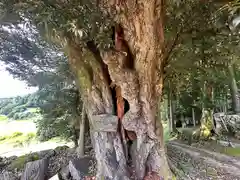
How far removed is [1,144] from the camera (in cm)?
840

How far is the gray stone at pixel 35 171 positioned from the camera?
4.03 metres

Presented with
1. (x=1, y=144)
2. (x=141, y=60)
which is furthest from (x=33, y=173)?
(x=1, y=144)

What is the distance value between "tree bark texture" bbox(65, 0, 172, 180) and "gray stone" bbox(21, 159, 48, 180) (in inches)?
54.8

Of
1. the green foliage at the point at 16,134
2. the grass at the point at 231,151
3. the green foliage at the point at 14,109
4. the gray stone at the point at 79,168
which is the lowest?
the gray stone at the point at 79,168

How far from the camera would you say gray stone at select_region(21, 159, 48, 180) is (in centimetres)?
403

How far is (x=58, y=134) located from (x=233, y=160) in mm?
3971

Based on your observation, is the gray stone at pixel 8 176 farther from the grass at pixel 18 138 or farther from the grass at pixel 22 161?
the grass at pixel 18 138

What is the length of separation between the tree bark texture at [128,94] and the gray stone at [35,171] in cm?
139

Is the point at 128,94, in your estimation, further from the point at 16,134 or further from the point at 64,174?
the point at 16,134

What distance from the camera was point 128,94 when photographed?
3.11 metres

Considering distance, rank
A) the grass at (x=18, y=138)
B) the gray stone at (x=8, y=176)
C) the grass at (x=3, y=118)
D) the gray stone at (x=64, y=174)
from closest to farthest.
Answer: the gray stone at (x=64, y=174) → the gray stone at (x=8, y=176) → the grass at (x=18, y=138) → the grass at (x=3, y=118)

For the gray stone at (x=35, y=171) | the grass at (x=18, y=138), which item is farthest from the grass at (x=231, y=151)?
the grass at (x=18, y=138)

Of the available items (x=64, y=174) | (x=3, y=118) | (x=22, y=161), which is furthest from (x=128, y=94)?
(x=3, y=118)

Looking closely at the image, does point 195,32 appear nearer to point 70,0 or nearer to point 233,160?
point 70,0
